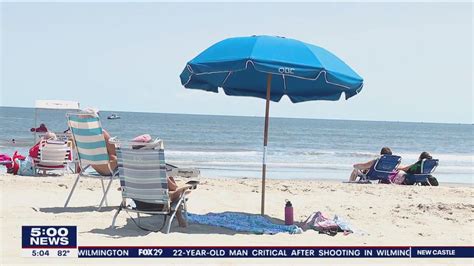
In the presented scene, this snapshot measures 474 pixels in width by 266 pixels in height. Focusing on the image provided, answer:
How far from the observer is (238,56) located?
229 inches

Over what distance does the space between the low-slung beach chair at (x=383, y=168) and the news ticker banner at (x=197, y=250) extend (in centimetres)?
625

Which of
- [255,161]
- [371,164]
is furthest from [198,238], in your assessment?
[255,161]

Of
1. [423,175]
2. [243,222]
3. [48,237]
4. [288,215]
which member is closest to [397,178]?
[423,175]

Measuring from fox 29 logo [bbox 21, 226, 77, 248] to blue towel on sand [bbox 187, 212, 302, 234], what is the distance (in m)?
1.39

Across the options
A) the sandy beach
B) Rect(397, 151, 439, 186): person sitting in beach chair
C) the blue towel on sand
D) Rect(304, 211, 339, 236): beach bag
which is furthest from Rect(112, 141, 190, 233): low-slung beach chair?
Rect(397, 151, 439, 186): person sitting in beach chair

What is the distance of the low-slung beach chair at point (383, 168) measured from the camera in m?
11.8

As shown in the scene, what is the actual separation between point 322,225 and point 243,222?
2.68 feet

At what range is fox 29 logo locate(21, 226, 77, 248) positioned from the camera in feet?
16.9

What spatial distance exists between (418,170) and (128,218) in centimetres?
704

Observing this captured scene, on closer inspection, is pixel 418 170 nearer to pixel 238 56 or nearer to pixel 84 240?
pixel 238 56

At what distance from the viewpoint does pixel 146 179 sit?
224 inches

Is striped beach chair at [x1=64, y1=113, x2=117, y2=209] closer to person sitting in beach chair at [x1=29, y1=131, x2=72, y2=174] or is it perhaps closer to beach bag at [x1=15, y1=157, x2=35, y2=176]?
person sitting in beach chair at [x1=29, y1=131, x2=72, y2=174]

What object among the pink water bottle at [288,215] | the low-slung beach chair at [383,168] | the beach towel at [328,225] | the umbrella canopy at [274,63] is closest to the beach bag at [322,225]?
the beach towel at [328,225]

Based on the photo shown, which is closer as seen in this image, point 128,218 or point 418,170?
point 128,218
